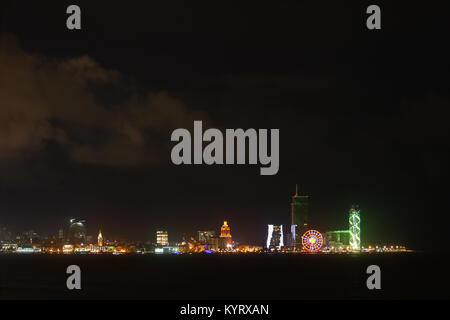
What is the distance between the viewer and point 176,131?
Answer: 55938 mm

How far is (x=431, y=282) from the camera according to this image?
117750 millimetres

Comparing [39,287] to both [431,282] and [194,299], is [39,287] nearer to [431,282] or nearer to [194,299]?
[194,299]

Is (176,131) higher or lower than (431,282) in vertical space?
higher
